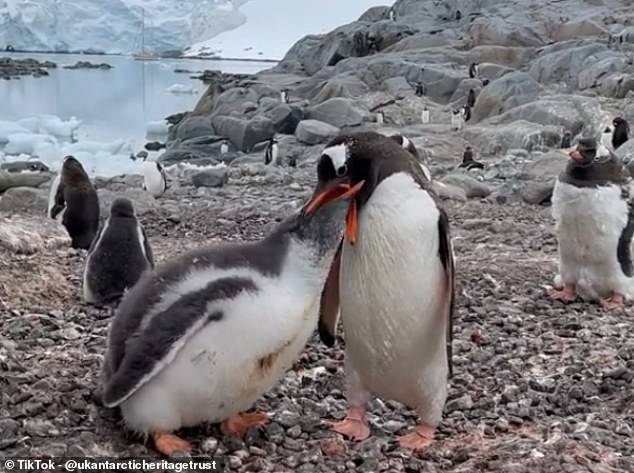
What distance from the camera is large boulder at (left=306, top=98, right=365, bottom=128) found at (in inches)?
880

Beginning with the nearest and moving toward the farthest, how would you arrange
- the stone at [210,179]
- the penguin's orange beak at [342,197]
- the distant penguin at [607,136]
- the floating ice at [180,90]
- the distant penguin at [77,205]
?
the penguin's orange beak at [342,197]
the distant penguin at [77,205]
the distant penguin at [607,136]
the stone at [210,179]
the floating ice at [180,90]

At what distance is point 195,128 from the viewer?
85.2ft

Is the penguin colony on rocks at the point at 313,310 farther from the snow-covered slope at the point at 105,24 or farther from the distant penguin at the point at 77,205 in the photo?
the snow-covered slope at the point at 105,24

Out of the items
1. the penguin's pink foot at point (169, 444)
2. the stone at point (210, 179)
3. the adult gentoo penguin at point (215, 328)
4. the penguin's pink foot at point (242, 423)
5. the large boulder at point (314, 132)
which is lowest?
the large boulder at point (314, 132)

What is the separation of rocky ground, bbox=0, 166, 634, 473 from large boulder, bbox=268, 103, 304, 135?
56.4 ft

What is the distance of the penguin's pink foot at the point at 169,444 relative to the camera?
2611 millimetres

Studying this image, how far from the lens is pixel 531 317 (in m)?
4.82

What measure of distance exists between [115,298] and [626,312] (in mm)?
2842

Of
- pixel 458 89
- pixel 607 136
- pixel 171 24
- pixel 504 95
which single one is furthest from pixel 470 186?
pixel 171 24

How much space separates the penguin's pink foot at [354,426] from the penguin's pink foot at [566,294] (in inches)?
100

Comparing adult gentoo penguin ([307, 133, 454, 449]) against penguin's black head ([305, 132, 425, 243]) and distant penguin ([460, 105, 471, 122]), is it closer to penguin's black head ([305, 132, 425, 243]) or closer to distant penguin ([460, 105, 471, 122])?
penguin's black head ([305, 132, 425, 243])

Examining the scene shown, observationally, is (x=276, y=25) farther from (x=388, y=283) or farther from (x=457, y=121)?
(x=388, y=283)

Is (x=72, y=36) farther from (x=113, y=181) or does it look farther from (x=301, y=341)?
(x=301, y=341)

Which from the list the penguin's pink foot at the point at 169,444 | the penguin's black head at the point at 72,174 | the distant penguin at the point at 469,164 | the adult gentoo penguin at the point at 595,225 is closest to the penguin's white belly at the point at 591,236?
the adult gentoo penguin at the point at 595,225
